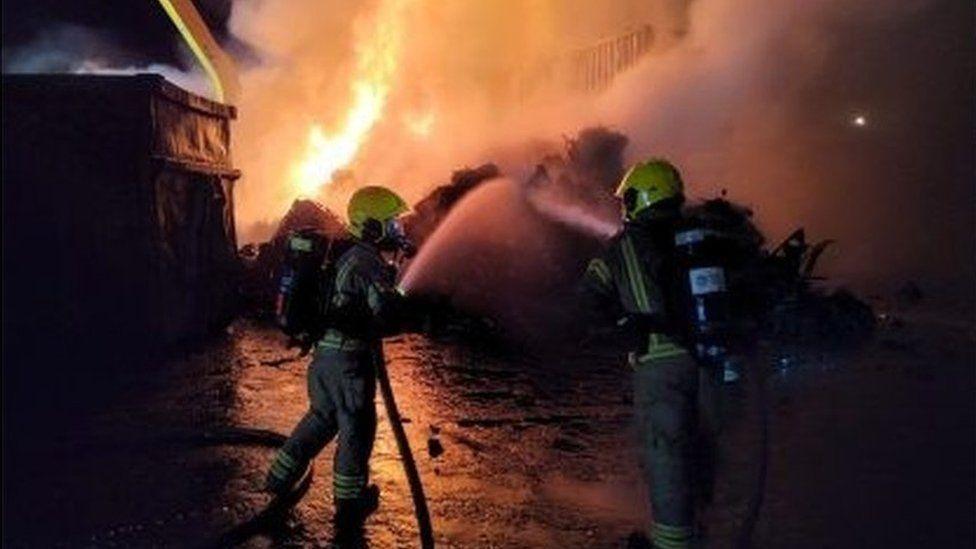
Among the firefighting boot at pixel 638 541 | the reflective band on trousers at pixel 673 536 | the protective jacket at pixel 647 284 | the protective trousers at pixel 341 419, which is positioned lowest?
the firefighting boot at pixel 638 541

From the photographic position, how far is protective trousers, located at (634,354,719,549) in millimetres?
3934

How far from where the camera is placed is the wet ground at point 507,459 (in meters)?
4.74

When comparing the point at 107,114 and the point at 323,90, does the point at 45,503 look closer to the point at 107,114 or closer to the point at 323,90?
the point at 107,114

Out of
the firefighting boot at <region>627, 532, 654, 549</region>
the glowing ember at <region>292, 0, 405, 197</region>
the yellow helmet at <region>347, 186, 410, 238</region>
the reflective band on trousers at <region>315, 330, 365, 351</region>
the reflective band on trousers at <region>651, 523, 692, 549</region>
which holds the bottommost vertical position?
the firefighting boot at <region>627, 532, 654, 549</region>

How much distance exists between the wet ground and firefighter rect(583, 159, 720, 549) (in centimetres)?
63

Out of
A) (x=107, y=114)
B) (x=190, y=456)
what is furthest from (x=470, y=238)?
(x=190, y=456)

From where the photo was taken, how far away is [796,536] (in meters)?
4.66

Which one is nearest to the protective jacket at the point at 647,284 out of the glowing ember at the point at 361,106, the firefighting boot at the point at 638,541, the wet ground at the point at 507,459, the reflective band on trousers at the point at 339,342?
the wet ground at the point at 507,459

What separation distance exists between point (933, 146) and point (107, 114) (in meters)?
16.6

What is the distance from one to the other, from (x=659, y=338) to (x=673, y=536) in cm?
88

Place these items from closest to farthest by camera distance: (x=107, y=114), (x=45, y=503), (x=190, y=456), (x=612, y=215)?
1. (x=45, y=503)
2. (x=190, y=456)
3. (x=107, y=114)
4. (x=612, y=215)

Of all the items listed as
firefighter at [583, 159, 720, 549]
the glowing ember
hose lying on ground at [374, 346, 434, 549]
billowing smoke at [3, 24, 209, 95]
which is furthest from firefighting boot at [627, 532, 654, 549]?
the glowing ember

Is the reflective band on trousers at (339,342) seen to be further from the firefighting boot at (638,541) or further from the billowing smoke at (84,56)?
the billowing smoke at (84,56)

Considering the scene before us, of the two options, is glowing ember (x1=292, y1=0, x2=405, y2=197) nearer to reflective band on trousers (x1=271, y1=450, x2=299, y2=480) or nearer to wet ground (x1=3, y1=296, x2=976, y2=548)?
wet ground (x1=3, y1=296, x2=976, y2=548)
